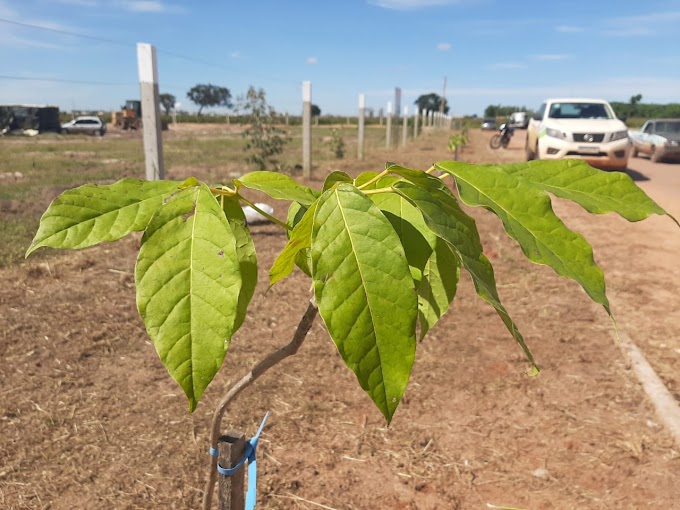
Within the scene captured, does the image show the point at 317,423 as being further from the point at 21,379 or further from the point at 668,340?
the point at 668,340

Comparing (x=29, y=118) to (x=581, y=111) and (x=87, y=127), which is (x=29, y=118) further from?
(x=581, y=111)

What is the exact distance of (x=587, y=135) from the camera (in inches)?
420

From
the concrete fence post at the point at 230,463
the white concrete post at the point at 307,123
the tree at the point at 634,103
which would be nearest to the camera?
the concrete fence post at the point at 230,463

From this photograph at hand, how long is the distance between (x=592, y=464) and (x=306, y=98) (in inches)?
323

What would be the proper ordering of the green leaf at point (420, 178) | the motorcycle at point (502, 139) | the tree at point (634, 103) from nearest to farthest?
the green leaf at point (420, 178) < the motorcycle at point (502, 139) < the tree at point (634, 103)

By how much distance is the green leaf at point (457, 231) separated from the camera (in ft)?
1.76

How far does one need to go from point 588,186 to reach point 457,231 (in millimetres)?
257

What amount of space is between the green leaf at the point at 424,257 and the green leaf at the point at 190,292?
0.24 meters

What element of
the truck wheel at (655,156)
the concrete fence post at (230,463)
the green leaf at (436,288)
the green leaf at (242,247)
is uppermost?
the green leaf at (242,247)

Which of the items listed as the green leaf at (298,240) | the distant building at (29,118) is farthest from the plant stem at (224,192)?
the distant building at (29,118)

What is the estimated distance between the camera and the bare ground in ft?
7.06

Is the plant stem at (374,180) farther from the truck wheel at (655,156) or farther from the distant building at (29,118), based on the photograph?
the distant building at (29,118)

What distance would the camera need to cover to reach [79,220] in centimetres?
60

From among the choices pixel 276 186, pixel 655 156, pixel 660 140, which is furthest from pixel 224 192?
pixel 655 156
